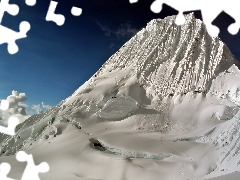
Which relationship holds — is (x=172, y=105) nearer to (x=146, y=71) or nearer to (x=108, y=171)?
(x=146, y=71)

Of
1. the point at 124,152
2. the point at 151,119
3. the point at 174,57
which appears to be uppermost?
the point at 174,57

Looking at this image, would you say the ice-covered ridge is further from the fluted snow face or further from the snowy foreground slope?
the fluted snow face

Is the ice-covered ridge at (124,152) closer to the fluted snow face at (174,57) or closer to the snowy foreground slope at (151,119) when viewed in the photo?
the snowy foreground slope at (151,119)

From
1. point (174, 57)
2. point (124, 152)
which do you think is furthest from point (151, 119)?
point (174, 57)

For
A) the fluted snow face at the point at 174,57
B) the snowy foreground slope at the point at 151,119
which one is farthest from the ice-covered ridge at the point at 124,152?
the fluted snow face at the point at 174,57

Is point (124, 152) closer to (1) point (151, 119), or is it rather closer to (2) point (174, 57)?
(1) point (151, 119)

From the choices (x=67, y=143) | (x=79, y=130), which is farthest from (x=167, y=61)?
(x=67, y=143)

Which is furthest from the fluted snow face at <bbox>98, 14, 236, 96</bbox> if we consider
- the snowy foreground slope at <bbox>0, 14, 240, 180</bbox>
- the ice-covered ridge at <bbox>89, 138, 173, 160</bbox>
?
the ice-covered ridge at <bbox>89, 138, 173, 160</bbox>
